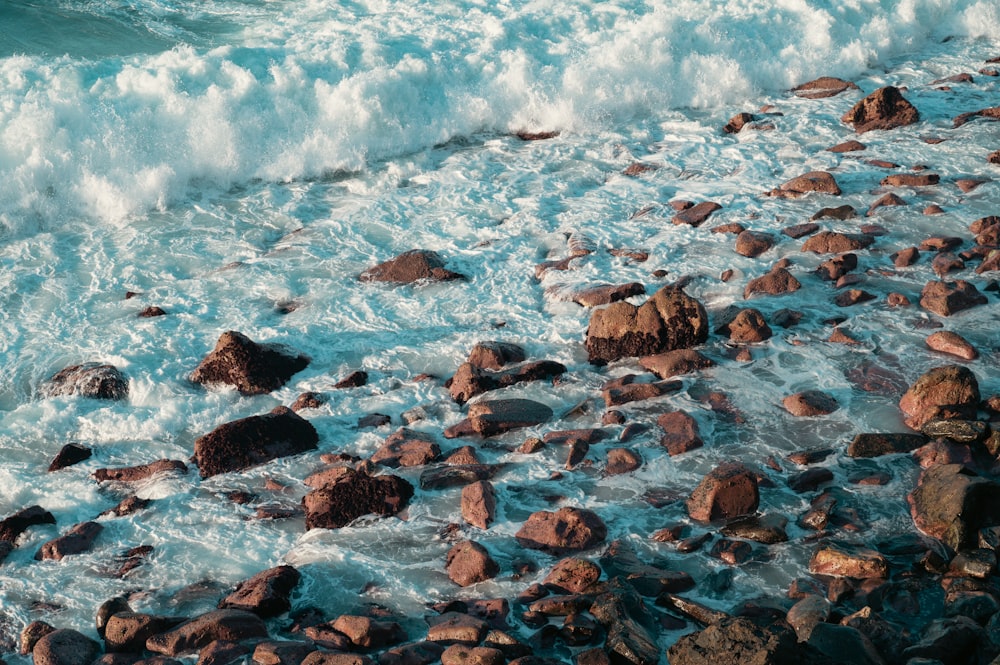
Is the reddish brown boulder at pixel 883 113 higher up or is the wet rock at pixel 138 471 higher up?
the reddish brown boulder at pixel 883 113

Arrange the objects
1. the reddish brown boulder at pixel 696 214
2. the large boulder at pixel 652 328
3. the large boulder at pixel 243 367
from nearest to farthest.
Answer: the large boulder at pixel 652 328 < the large boulder at pixel 243 367 < the reddish brown boulder at pixel 696 214

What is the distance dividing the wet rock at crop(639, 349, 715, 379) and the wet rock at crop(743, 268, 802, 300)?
3.26ft

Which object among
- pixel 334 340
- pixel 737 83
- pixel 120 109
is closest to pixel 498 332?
pixel 334 340

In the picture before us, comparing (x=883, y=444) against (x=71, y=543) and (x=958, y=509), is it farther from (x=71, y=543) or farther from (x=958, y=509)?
(x=71, y=543)

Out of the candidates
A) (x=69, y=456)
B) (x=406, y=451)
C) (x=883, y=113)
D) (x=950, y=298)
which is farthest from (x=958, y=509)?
(x=883, y=113)

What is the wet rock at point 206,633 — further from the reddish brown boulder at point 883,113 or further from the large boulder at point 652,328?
the reddish brown boulder at point 883,113

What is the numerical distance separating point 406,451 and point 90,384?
230 centimetres

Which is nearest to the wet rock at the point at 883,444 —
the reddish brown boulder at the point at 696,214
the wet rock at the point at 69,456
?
the reddish brown boulder at the point at 696,214

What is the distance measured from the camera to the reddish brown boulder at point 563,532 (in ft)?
15.4

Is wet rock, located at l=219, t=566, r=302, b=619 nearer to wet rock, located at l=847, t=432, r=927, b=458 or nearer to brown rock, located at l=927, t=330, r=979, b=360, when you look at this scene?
wet rock, located at l=847, t=432, r=927, b=458

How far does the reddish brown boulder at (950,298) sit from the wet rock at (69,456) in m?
5.27

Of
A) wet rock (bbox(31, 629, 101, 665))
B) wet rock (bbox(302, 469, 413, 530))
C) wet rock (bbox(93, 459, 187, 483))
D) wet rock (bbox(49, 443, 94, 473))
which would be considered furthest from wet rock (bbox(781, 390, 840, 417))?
wet rock (bbox(49, 443, 94, 473))

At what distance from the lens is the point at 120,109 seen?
32.6 ft

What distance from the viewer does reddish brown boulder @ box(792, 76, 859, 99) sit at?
36.2ft
